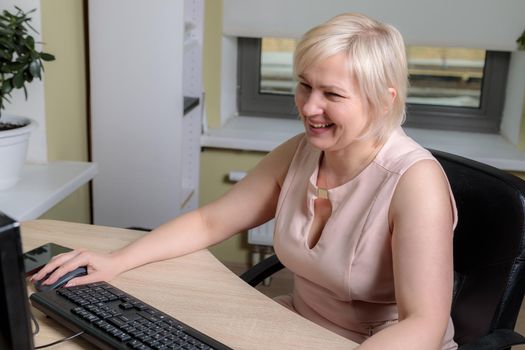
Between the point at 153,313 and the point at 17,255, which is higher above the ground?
the point at 17,255

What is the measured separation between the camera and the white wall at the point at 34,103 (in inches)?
75.5

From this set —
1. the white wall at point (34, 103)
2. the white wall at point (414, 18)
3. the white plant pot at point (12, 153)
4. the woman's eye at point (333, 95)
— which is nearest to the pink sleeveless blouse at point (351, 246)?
the woman's eye at point (333, 95)

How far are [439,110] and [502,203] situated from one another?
1797mm

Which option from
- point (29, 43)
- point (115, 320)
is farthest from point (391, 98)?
point (29, 43)

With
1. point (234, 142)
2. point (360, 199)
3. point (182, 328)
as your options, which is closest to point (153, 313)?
point (182, 328)

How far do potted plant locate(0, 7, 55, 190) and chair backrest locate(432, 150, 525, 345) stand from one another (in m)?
1.10

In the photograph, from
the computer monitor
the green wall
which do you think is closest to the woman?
the computer monitor

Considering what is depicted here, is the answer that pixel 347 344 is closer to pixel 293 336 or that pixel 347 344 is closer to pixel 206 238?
pixel 293 336

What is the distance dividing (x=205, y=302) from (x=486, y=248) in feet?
1.84

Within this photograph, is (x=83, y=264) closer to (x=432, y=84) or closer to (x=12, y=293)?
(x=12, y=293)

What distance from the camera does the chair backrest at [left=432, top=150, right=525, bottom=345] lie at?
4.08 feet

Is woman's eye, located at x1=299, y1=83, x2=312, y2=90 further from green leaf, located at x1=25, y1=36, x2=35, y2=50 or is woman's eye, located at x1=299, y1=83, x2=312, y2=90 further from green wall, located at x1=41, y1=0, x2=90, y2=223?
green wall, located at x1=41, y1=0, x2=90, y2=223

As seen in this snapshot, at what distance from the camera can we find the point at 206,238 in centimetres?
144

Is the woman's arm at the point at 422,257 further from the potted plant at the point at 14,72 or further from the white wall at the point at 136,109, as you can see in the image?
the white wall at the point at 136,109
